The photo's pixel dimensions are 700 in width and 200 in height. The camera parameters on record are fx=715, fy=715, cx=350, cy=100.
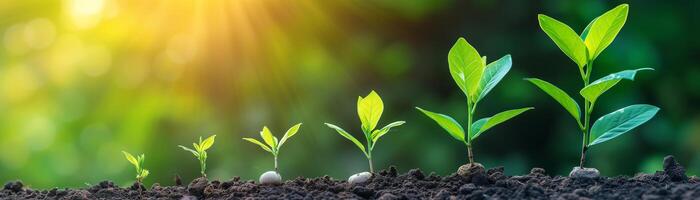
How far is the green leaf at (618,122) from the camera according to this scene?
1.55 meters

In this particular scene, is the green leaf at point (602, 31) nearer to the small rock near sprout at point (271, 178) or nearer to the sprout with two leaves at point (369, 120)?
the sprout with two leaves at point (369, 120)

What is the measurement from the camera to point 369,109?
1684 mm

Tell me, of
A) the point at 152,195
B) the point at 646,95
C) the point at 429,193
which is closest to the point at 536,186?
the point at 429,193

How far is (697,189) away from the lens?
1.31 metres

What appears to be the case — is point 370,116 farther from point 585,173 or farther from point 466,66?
point 585,173

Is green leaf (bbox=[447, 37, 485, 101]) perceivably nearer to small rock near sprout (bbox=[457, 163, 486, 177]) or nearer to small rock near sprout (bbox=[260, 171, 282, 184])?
small rock near sprout (bbox=[457, 163, 486, 177])

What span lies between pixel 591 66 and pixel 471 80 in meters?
0.26

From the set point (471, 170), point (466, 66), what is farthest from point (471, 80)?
point (471, 170)

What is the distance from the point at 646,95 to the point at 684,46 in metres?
0.21

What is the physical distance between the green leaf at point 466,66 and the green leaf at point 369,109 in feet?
0.68

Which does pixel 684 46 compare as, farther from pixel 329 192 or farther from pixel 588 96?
pixel 329 192

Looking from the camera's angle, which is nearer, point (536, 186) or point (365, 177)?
point (536, 186)

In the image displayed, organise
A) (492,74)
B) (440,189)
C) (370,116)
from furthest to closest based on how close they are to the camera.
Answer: (370,116) → (492,74) → (440,189)

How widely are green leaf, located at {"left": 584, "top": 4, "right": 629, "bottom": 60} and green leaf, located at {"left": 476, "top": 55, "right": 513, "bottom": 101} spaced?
A: 0.18 meters
